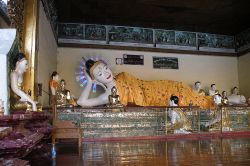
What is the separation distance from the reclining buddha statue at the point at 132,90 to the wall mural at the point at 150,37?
141 centimetres

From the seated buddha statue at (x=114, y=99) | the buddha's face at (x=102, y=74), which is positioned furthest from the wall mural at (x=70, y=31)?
the seated buddha statue at (x=114, y=99)

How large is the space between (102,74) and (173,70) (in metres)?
2.66

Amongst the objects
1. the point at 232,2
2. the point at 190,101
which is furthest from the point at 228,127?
the point at 232,2

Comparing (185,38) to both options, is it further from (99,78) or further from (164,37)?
(99,78)

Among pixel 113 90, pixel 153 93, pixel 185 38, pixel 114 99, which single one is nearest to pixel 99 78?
pixel 113 90

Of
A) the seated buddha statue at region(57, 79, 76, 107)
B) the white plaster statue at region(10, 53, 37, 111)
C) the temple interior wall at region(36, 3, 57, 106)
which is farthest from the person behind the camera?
the seated buddha statue at region(57, 79, 76, 107)

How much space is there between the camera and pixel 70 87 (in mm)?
7391

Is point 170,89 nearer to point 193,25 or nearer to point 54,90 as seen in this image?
point 193,25

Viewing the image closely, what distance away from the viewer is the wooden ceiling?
632 centimetres

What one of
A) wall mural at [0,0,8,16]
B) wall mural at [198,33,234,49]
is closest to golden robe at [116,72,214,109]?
wall mural at [198,33,234,49]

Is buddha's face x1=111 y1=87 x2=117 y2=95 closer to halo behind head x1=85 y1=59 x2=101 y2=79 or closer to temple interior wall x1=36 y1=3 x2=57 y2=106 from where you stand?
halo behind head x1=85 y1=59 x2=101 y2=79

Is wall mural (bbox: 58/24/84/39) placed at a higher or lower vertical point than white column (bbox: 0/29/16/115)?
higher

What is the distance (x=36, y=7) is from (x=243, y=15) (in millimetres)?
5058

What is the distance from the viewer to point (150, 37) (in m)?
8.06
